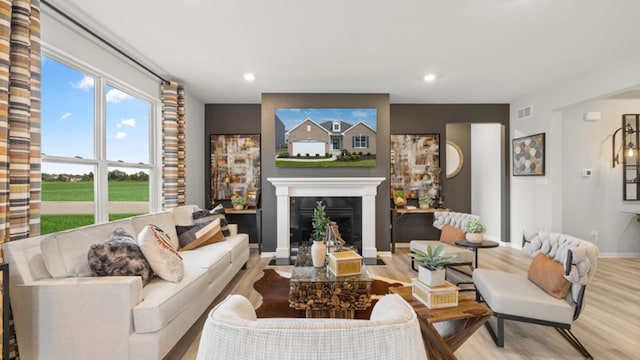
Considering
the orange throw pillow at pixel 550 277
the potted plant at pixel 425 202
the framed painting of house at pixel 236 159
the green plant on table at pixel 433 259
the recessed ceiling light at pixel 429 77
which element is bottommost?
the orange throw pillow at pixel 550 277

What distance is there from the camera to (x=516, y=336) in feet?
7.68

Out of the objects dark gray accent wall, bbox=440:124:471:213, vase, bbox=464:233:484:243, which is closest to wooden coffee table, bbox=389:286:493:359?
vase, bbox=464:233:484:243

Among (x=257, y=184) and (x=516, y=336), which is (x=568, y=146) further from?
(x=257, y=184)

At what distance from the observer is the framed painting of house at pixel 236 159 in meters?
5.23

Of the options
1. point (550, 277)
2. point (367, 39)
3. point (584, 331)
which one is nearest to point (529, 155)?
point (584, 331)

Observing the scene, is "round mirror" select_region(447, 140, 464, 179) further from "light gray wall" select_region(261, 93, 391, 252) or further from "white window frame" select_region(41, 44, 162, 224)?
"white window frame" select_region(41, 44, 162, 224)

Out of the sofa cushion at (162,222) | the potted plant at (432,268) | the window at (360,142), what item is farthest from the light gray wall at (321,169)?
the potted plant at (432,268)

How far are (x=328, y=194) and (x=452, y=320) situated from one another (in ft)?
10.0

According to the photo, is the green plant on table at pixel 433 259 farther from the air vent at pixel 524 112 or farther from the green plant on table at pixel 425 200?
the air vent at pixel 524 112

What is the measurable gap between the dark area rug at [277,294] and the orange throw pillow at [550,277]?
1.38 m

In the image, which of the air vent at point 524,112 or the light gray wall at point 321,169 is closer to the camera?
the light gray wall at point 321,169

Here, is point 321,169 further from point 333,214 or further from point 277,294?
point 277,294

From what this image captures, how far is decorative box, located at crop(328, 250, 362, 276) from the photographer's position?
245 centimetres

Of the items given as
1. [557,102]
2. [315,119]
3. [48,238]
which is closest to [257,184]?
[315,119]
